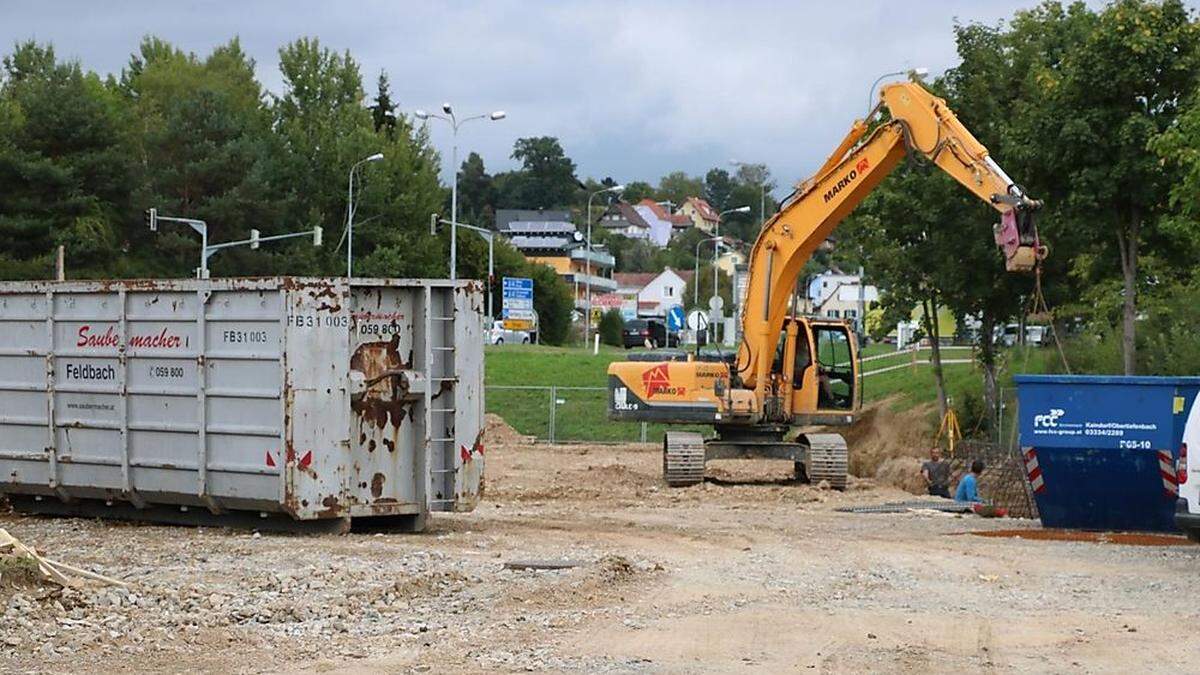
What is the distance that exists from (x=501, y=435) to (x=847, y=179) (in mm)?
18331

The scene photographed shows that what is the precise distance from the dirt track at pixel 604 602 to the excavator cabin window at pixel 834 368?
9372mm

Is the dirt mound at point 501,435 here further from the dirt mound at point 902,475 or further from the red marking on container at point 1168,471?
the red marking on container at point 1168,471

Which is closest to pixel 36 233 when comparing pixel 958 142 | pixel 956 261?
pixel 956 261

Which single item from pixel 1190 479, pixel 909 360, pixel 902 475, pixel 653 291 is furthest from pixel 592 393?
pixel 653 291

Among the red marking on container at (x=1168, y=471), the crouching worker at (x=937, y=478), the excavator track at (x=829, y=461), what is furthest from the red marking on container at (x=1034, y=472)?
the excavator track at (x=829, y=461)

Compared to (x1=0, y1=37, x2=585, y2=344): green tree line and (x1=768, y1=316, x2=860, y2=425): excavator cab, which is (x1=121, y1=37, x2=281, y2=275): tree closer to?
(x1=0, y1=37, x2=585, y2=344): green tree line

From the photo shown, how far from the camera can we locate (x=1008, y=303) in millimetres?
38406

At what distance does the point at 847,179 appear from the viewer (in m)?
29.2

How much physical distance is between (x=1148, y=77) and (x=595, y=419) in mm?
22427

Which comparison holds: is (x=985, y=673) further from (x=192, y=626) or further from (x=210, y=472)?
(x=210, y=472)

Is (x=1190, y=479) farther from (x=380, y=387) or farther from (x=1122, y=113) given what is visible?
(x=1122, y=113)

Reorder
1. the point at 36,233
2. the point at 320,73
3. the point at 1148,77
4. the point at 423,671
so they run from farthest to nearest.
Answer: the point at 320,73 → the point at 36,233 → the point at 1148,77 → the point at 423,671

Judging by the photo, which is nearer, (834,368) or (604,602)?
(604,602)

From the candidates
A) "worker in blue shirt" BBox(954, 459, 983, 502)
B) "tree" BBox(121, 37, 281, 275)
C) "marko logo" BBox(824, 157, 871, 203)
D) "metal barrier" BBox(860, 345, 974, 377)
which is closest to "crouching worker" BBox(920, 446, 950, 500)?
"worker in blue shirt" BBox(954, 459, 983, 502)
